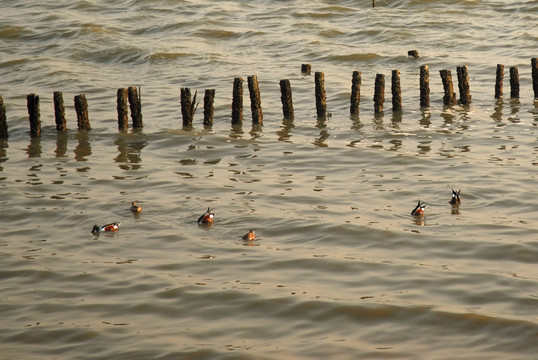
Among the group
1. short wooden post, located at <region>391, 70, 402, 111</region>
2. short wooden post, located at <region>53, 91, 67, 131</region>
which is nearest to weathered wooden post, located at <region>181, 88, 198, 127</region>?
short wooden post, located at <region>53, 91, 67, 131</region>

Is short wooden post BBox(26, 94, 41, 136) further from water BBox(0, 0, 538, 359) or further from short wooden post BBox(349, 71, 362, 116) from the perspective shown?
short wooden post BBox(349, 71, 362, 116)

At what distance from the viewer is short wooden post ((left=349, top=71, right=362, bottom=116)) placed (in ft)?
72.9

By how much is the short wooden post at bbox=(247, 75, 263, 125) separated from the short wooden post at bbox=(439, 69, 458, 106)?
16.3ft

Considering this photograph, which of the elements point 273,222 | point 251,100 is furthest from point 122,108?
point 273,222

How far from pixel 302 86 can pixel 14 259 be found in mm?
15543

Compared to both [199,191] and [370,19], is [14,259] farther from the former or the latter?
[370,19]

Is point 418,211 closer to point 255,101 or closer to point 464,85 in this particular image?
point 255,101

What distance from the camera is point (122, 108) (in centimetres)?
2191

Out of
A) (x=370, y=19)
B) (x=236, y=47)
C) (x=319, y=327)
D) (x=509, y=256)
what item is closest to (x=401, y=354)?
(x=319, y=327)

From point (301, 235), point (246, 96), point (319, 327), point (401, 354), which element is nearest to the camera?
point (401, 354)

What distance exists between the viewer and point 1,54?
34969 mm

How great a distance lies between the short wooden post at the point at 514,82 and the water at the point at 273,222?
0.29 metres

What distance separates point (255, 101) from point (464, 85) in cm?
589

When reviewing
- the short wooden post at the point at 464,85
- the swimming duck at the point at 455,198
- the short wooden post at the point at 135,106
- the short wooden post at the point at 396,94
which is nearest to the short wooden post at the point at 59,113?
the short wooden post at the point at 135,106
